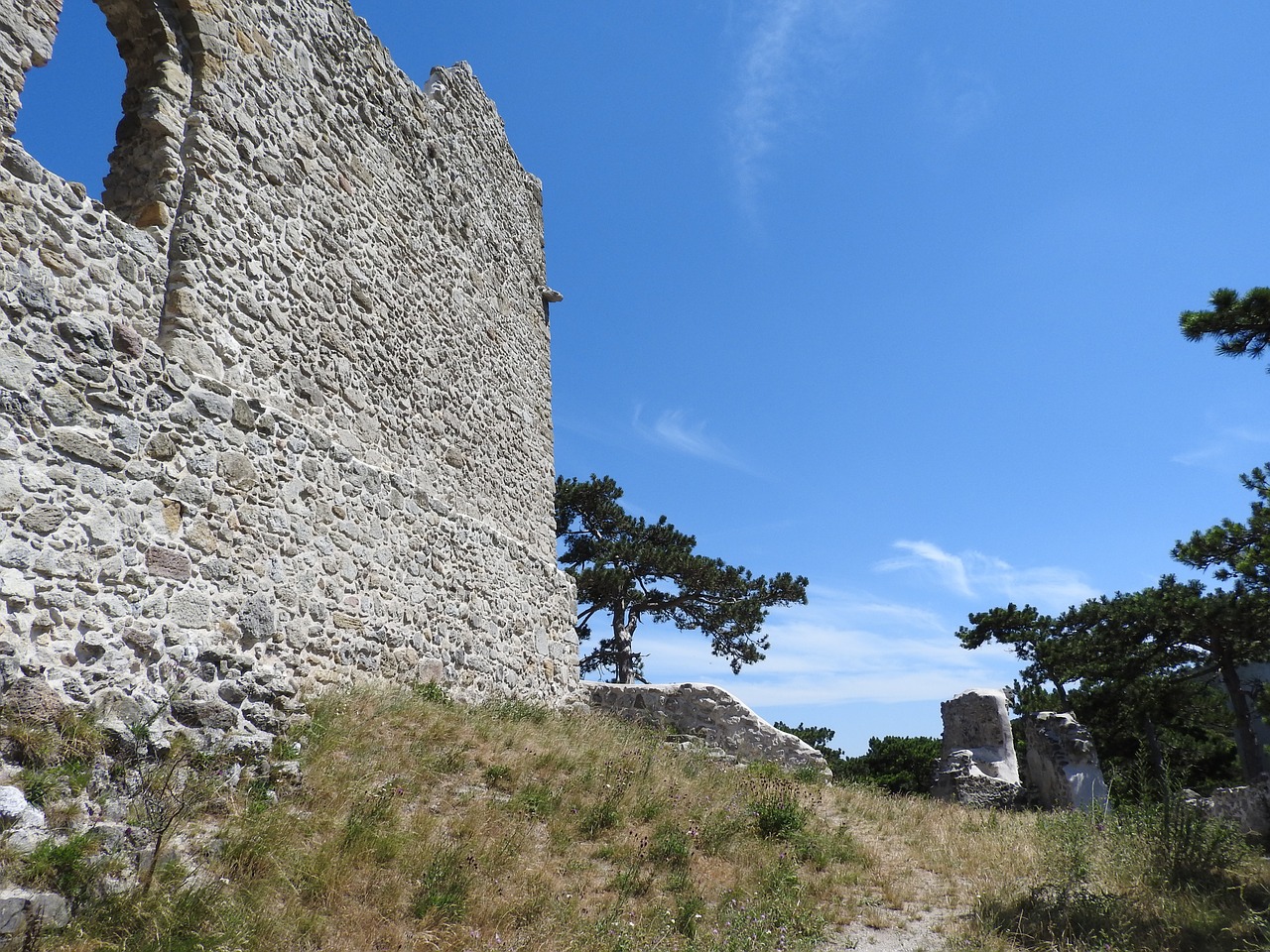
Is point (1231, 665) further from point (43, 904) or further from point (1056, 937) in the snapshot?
point (43, 904)

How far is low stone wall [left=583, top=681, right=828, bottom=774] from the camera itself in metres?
10.7

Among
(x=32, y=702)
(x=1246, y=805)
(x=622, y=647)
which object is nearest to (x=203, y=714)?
(x=32, y=702)

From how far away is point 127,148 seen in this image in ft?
19.8

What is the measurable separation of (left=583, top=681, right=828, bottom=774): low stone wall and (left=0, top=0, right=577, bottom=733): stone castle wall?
4.01 feet

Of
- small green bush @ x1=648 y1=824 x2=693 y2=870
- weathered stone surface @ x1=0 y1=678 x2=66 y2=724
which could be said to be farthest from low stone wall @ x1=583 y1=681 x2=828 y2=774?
weathered stone surface @ x1=0 y1=678 x2=66 y2=724

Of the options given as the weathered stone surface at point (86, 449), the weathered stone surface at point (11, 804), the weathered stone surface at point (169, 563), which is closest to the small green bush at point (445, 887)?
the weathered stone surface at point (11, 804)

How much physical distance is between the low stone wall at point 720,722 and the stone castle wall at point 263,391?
1.22 m

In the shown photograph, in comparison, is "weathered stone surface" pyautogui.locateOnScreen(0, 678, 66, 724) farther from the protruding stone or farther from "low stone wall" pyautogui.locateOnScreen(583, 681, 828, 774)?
"low stone wall" pyautogui.locateOnScreen(583, 681, 828, 774)

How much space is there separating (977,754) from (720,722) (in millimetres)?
5115

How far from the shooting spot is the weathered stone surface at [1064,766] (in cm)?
1138

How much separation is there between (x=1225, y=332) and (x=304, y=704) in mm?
7989

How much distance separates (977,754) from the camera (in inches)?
510

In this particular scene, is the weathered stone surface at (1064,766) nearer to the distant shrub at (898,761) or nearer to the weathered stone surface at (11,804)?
the weathered stone surface at (11,804)

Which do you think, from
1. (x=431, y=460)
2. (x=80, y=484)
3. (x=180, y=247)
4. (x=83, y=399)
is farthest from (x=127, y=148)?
(x=431, y=460)
